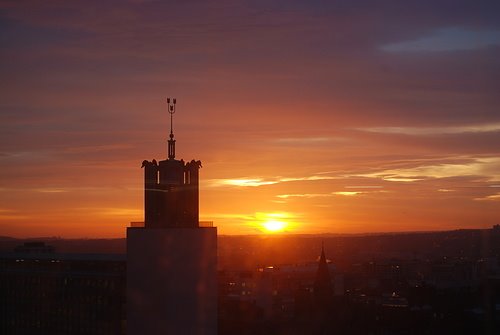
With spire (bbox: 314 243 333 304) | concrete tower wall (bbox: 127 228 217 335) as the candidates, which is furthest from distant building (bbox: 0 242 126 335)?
spire (bbox: 314 243 333 304)

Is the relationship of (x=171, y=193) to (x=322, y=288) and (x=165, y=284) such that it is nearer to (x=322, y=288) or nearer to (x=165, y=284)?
(x=165, y=284)

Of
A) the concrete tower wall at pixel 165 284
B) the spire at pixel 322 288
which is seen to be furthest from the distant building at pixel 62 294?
the spire at pixel 322 288

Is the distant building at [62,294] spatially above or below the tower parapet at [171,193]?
below

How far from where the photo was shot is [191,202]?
18.6 m

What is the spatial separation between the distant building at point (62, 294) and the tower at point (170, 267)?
2.82 metres

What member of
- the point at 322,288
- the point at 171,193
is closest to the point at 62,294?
the point at 171,193

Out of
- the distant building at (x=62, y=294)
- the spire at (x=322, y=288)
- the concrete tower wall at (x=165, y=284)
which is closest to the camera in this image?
the concrete tower wall at (x=165, y=284)

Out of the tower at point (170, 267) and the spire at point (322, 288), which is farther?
the spire at point (322, 288)

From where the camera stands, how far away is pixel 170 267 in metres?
17.0

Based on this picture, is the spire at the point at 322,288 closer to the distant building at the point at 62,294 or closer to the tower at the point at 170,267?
the distant building at the point at 62,294

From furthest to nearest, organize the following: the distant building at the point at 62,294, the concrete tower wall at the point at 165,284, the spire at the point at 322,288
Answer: the spire at the point at 322,288, the distant building at the point at 62,294, the concrete tower wall at the point at 165,284

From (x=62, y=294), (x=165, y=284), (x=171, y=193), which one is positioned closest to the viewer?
(x=165, y=284)

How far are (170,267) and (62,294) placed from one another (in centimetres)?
761

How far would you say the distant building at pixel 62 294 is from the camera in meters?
20.9
